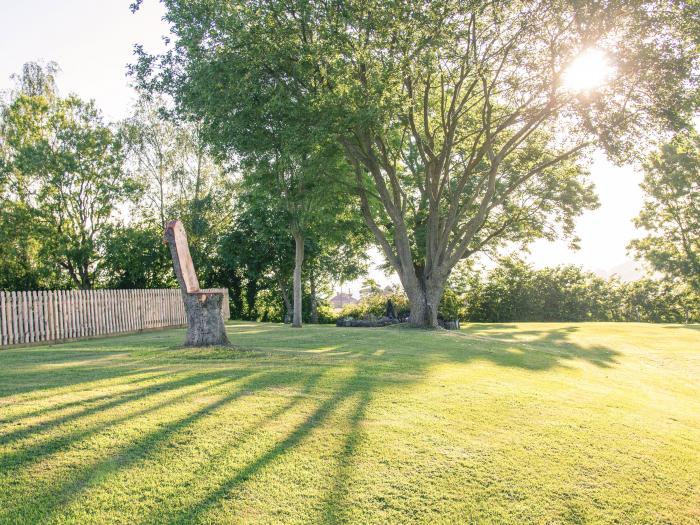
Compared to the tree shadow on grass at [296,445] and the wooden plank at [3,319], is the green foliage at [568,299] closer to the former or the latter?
the wooden plank at [3,319]

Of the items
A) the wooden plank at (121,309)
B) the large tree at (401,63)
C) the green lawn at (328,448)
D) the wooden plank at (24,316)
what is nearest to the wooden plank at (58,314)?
the wooden plank at (24,316)

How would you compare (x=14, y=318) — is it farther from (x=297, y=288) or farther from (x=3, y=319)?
(x=297, y=288)

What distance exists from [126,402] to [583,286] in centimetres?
2946

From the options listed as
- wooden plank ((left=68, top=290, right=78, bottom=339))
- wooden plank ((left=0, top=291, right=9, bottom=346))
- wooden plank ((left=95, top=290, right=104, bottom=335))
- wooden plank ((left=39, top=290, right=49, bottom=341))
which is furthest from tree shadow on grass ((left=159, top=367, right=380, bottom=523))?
wooden plank ((left=95, top=290, right=104, bottom=335))

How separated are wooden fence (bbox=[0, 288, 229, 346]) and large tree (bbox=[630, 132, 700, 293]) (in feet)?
108

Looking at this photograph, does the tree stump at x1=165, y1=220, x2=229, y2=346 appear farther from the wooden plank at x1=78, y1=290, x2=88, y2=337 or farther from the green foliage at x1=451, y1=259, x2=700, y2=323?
the green foliage at x1=451, y1=259, x2=700, y2=323

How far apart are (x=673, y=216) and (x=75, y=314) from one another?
129 feet

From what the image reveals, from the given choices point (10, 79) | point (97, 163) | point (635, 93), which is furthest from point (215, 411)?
point (10, 79)

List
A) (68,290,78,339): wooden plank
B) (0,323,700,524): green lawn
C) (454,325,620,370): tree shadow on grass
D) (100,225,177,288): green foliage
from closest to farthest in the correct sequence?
(0,323,700,524): green lawn
(454,325,620,370): tree shadow on grass
(68,290,78,339): wooden plank
(100,225,177,288): green foliage

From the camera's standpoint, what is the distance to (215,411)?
14.7 feet

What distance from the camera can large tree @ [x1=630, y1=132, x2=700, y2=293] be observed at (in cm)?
3381

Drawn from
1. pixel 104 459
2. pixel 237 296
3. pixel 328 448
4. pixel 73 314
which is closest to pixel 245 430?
pixel 328 448

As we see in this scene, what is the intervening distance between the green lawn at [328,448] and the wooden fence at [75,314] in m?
6.27

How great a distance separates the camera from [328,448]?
3830 mm
